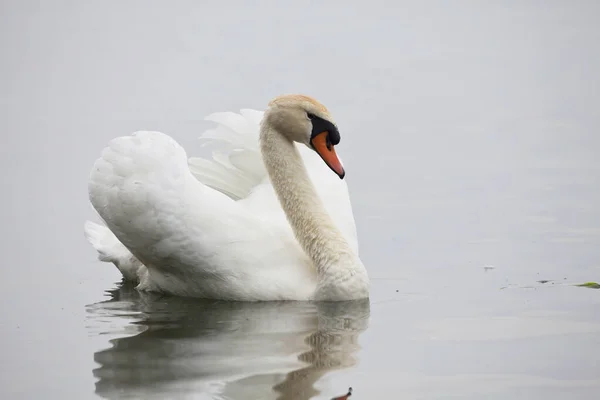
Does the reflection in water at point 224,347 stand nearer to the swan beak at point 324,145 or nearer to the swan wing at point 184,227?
the swan wing at point 184,227

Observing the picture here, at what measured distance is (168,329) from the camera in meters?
8.20

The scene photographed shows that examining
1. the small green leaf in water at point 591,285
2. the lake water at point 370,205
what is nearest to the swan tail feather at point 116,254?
the lake water at point 370,205

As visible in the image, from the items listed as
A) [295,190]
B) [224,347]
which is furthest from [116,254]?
[224,347]

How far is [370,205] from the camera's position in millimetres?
12969

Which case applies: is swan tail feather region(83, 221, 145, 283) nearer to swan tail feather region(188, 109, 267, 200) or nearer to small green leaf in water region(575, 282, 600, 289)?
swan tail feather region(188, 109, 267, 200)

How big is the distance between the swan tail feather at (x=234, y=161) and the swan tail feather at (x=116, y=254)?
838mm

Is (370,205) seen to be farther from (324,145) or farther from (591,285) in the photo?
(591,285)

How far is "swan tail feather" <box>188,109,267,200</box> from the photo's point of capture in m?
10.3

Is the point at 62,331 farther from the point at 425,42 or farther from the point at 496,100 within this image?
the point at 425,42

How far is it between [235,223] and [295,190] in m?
0.78

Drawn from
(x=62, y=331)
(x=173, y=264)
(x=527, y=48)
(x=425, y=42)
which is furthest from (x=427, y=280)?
(x=425, y=42)

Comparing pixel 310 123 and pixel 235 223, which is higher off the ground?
pixel 310 123

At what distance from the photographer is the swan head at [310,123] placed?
9250 mm

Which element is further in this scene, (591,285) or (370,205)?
(370,205)
